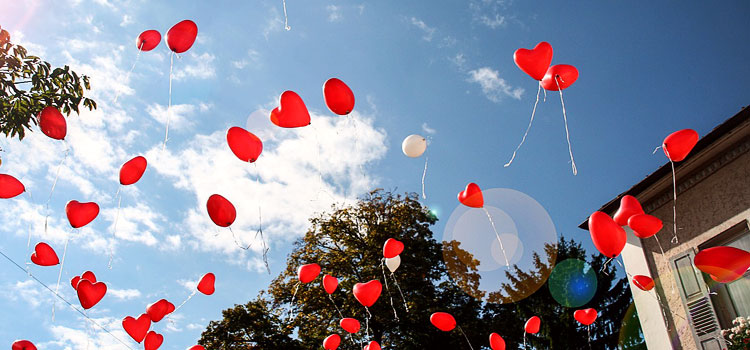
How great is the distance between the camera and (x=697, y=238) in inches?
245

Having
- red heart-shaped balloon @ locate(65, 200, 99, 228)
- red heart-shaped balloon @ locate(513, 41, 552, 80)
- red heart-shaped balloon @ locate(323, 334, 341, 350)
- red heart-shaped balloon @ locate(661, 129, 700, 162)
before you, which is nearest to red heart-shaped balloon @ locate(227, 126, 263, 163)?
red heart-shaped balloon @ locate(65, 200, 99, 228)

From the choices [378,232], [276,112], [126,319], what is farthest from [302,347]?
[276,112]

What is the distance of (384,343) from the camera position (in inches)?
546

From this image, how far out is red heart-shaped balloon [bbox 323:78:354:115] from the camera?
443 cm

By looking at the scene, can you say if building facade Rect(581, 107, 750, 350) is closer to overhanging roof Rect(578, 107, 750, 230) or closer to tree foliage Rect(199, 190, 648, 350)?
overhanging roof Rect(578, 107, 750, 230)

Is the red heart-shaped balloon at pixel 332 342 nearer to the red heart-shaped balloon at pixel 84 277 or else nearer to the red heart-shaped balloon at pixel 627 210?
the red heart-shaped balloon at pixel 84 277

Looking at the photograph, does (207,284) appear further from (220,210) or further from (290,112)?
(290,112)

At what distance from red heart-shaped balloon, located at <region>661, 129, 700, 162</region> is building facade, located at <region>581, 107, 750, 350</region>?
1.46 metres

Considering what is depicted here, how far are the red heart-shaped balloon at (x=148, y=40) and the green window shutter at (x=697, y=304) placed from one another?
6971 mm

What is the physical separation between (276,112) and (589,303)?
45.2 feet

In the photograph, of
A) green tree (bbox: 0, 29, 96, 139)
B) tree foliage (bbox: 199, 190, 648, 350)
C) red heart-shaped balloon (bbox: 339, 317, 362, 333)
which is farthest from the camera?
tree foliage (bbox: 199, 190, 648, 350)

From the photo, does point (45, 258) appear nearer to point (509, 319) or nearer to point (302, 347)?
point (302, 347)

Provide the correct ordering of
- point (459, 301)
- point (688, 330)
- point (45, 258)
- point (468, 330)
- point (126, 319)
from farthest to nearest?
point (459, 301)
point (468, 330)
point (688, 330)
point (126, 319)
point (45, 258)

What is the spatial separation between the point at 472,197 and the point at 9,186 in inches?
181
